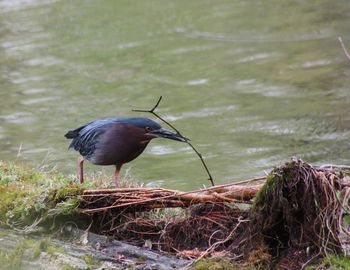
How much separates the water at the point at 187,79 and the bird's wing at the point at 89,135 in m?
3.53

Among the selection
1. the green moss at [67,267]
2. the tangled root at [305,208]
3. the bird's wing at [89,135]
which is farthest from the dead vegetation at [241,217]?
the bird's wing at [89,135]

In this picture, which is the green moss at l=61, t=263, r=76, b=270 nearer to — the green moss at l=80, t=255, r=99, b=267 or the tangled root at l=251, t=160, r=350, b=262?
the green moss at l=80, t=255, r=99, b=267

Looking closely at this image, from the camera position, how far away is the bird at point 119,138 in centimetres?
654

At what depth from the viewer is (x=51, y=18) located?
23.0m

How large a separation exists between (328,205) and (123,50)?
15117 mm

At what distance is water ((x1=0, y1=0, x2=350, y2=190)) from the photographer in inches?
531

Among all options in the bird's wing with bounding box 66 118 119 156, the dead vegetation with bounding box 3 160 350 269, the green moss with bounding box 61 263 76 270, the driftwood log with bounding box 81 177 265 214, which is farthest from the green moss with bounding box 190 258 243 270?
the bird's wing with bounding box 66 118 119 156

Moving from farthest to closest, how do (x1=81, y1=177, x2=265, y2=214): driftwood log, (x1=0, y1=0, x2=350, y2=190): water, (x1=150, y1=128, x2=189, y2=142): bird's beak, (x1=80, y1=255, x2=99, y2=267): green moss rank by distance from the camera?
(x1=0, y1=0, x2=350, y2=190): water, (x1=150, y1=128, x2=189, y2=142): bird's beak, (x1=81, y1=177, x2=265, y2=214): driftwood log, (x1=80, y1=255, x2=99, y2=267): green moss

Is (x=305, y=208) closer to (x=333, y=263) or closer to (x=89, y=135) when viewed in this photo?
(x=333, y=263)

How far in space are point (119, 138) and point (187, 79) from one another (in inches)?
442

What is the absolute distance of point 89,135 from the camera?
6.93 m

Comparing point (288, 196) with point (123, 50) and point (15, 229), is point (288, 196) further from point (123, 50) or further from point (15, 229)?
point (123, 50)

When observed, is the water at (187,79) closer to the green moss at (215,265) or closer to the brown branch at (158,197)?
the brown branch at (158,197)

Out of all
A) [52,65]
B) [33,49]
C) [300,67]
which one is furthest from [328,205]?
[33,49]
